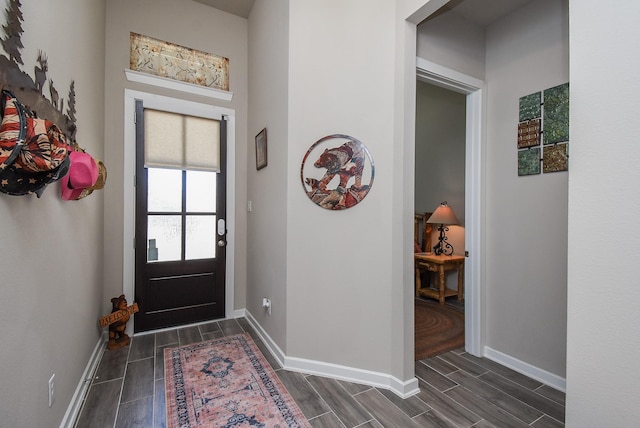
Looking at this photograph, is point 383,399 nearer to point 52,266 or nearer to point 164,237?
point 52,266

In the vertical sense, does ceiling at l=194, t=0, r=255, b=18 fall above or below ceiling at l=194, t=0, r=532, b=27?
above

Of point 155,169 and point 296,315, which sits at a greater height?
point 155,169

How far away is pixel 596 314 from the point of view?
97cm

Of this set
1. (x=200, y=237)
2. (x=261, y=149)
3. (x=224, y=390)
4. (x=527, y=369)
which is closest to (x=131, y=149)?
(x=200, y=237)

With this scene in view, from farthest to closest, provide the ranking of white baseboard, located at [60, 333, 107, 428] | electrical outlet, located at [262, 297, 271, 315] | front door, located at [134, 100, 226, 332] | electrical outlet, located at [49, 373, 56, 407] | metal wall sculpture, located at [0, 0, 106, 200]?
front door, located at [134, 100, 226, 332] < electrical outlet, located at [262, 297, 271, 315] < white baseboard, located at [60, 333, 107, 428] < electrical outlet, located at [49, 373, 56, 407] < metal wall sculpture, located at [0, 0, 106, 200]

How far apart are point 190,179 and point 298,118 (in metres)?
1.53

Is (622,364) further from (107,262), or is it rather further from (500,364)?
(107,262)

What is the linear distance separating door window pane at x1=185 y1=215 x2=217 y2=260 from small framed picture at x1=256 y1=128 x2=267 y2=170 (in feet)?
2.82

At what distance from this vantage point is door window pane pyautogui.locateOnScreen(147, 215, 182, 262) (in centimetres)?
287

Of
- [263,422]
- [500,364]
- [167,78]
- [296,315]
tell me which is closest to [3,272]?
[263,422]

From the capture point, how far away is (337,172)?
6.85 feet

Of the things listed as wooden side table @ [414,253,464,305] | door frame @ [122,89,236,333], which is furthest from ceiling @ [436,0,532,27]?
wooden side table @ [414,253,464,305]

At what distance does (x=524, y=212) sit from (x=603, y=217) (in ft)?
4.74

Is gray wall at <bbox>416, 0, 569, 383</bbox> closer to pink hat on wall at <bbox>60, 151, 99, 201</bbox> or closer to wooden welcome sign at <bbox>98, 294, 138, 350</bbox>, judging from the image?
pink hat on wall at <bbox>60, 151, 99, 201</bbox>
